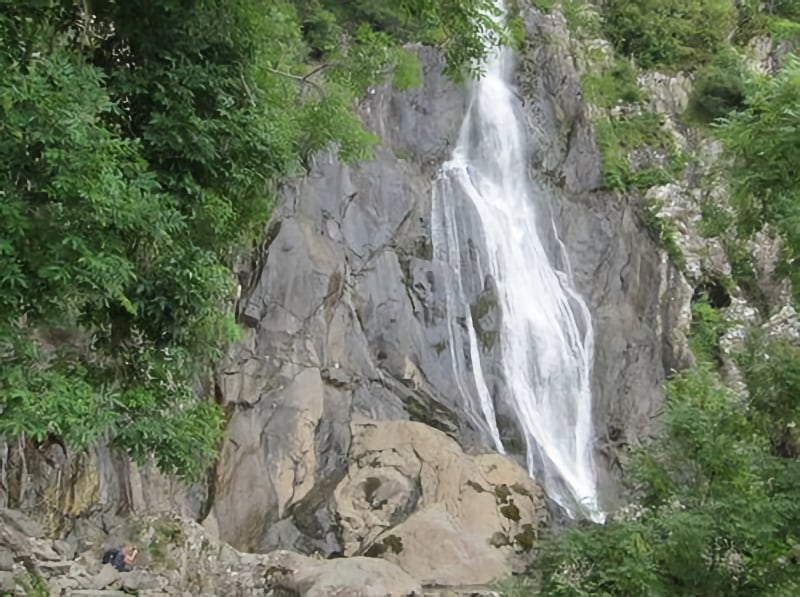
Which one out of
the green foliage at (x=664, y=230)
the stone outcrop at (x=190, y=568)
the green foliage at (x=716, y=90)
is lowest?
the stone outcrop at (x=190, y=568)

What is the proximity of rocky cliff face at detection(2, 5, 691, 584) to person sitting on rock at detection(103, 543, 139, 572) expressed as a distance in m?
1.02

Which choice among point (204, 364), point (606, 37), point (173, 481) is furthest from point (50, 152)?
point (606, 37)

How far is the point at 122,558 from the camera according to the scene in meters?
9.19

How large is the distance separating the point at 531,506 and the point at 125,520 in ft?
22.7

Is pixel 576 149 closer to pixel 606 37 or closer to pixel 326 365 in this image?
pixel 606 37

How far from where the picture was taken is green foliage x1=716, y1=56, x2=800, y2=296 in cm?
522

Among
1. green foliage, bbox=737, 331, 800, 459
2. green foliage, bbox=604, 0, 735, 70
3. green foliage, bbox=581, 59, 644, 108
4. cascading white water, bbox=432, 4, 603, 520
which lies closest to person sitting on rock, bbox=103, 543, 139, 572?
green foliage, bbox=737, 331, 800, 459

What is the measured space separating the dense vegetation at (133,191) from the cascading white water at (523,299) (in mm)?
10148

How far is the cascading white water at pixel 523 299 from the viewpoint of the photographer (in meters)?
15.7

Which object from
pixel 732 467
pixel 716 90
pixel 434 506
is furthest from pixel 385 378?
pixel 716 90

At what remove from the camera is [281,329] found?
14250mm

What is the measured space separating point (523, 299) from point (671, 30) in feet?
37.5

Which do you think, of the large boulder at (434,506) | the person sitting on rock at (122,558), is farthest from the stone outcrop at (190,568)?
the large boulder at (434,506)

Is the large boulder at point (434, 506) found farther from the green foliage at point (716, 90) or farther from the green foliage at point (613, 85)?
the green foliage at point (716, 90)
